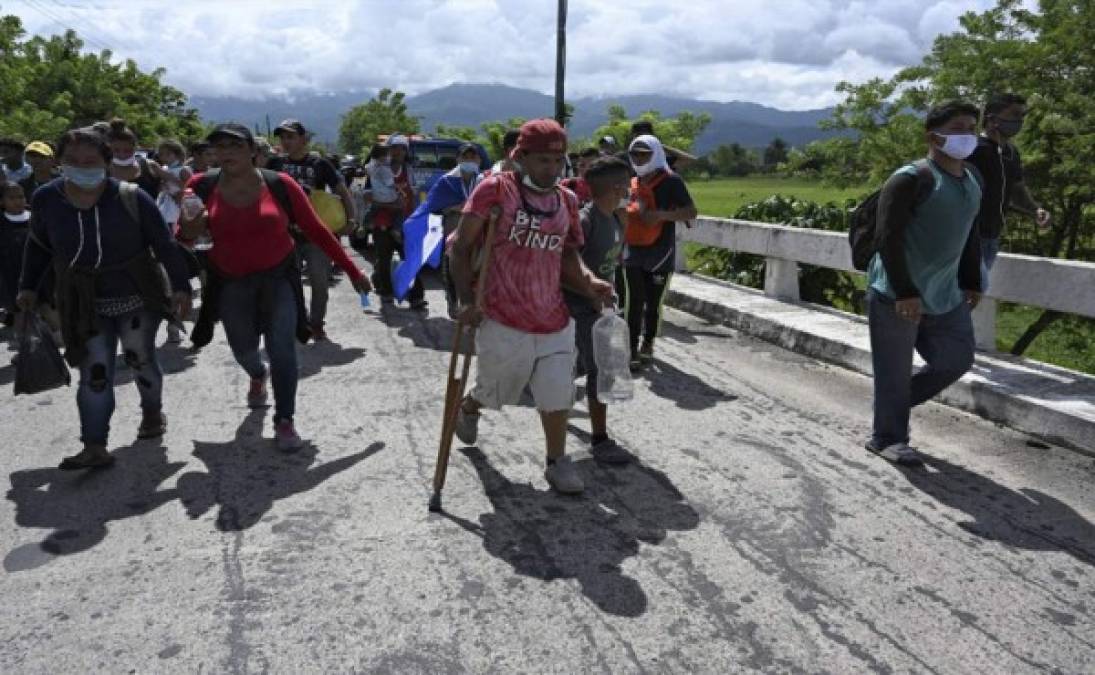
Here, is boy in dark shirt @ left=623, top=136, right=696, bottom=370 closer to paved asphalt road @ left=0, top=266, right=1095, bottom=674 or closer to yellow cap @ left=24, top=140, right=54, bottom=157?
paved asphalt road @ left=0, top=266, right=1095, bottom=674

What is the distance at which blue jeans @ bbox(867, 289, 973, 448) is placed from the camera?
478cm

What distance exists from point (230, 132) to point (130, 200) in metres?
0.61

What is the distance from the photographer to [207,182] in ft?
16.3

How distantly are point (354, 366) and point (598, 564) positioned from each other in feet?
12.5

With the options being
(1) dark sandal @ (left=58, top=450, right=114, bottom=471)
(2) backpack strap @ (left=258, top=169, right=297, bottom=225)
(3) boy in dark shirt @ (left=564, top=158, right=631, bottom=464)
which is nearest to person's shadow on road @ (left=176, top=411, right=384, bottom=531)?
(1) dark sandal @ (left=58, top=450, right=114, bottom=471)

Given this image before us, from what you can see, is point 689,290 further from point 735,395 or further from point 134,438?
point 134,438

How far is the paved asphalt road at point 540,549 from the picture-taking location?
9.66ft

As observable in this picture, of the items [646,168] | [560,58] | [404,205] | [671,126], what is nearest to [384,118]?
[671,126]

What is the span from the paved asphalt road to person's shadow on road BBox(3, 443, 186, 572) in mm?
16

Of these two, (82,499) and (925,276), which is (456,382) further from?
(925,276)

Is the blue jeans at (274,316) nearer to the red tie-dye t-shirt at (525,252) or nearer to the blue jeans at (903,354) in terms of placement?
the red tie-dye t-shirt at (525,252)

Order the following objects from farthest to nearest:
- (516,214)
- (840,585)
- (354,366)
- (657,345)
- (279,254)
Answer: (657,345), (354,366), (279,254), (516,214), (840,585)

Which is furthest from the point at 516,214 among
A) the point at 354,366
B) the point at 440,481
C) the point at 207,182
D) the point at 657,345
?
the point at 657,345

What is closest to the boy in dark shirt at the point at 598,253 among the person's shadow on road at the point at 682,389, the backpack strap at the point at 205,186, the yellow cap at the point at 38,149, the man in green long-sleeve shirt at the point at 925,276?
the person's shadow on road at the point at 682,389
